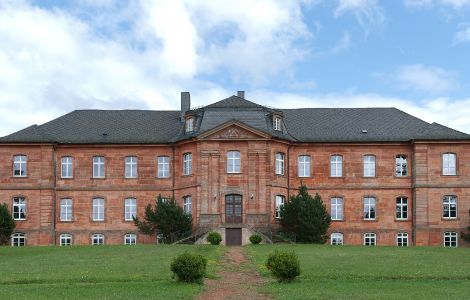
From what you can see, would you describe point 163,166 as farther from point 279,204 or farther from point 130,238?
point 279,204

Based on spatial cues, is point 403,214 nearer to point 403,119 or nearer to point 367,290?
point 403,119

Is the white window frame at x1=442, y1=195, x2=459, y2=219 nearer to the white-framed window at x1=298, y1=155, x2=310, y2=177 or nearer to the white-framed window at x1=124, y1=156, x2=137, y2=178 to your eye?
the white-framed window at x1=298, y1=155, x2=310, y2=177

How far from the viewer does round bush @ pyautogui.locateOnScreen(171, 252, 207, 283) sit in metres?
31.9

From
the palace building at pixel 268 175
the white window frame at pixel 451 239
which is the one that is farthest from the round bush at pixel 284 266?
the white window frame at pixel 451 239

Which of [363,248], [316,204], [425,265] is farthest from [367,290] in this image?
[316,204]

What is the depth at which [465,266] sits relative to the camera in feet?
126

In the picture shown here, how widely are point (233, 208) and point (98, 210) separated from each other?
9.84 meters

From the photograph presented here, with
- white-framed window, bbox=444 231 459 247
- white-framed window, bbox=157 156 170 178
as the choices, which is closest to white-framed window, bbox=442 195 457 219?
white-framed window, bbox=444 231 459 247

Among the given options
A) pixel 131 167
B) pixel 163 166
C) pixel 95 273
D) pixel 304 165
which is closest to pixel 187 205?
pixel 163 166

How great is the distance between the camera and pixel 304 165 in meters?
62.0

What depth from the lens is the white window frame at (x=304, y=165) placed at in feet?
203

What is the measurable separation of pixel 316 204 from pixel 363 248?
8266 mm

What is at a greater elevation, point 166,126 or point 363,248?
point 166,126

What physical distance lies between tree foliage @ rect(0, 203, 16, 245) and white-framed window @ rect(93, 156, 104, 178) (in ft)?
21.5
